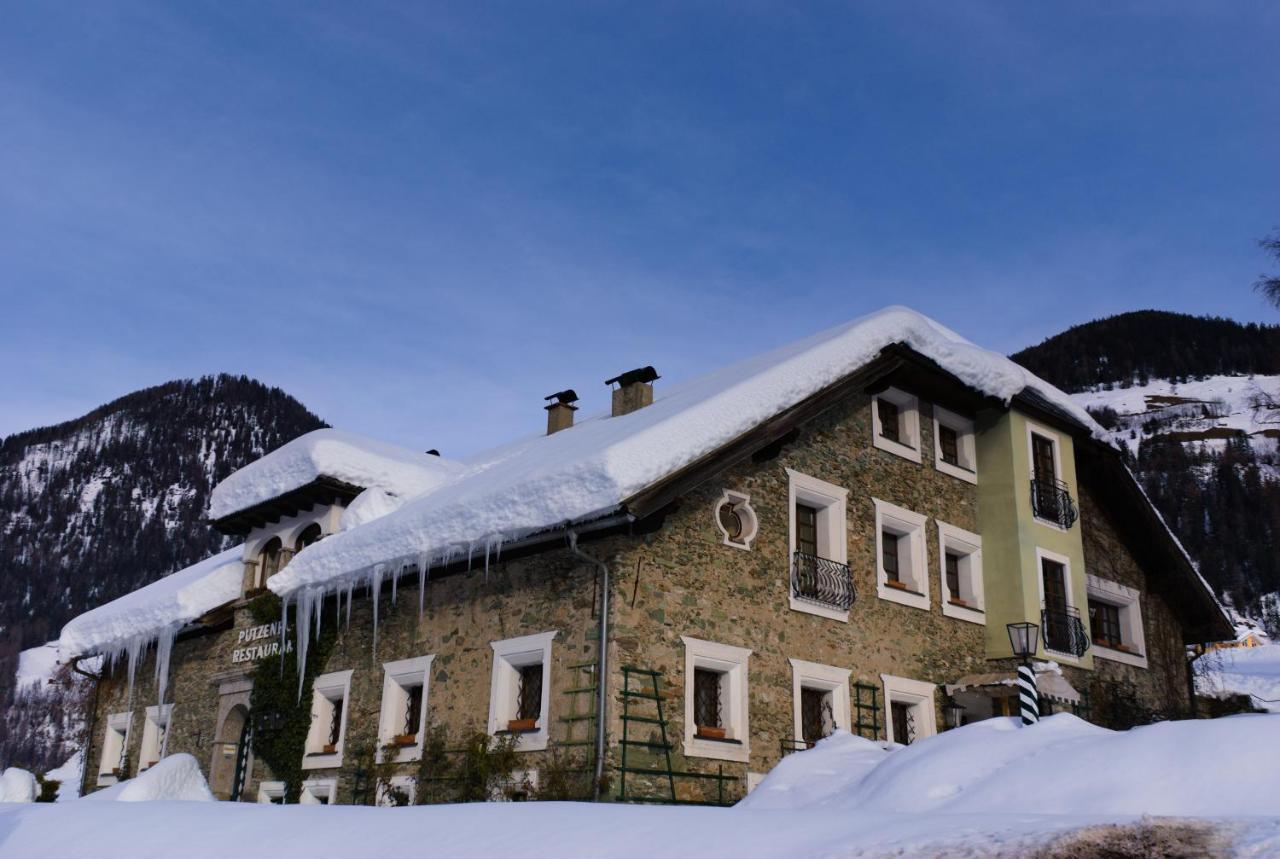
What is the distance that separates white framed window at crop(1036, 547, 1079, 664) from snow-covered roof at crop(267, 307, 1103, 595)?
249cm

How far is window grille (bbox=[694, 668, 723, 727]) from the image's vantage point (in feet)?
45.8

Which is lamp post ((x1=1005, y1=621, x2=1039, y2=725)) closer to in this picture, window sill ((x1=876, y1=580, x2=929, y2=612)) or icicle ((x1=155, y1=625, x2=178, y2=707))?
window sill ((x1=876, y1=580, x2=929, y2=612))

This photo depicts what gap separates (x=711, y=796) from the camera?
1333 cm

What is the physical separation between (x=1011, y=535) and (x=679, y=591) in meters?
6.87

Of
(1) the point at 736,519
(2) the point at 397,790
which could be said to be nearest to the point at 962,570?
(1) the point at 736,519

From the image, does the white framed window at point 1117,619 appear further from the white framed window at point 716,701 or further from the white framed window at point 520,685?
the white framed window at point 520,685

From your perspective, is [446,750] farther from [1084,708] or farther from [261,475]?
[1084,708]

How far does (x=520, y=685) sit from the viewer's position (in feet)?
47.6

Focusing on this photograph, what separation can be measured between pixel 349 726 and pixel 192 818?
8.75m

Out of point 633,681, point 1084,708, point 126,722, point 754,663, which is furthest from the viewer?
point 126,722

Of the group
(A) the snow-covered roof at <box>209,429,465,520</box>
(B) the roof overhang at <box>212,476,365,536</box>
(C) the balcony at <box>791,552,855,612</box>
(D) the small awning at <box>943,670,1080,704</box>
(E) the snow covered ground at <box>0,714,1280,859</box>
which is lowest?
(E) the snow covered ground at <box>0,714,1280,859</box>

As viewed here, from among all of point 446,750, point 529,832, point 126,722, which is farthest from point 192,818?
point 126,722

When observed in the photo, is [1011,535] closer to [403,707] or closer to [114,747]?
[403,707]

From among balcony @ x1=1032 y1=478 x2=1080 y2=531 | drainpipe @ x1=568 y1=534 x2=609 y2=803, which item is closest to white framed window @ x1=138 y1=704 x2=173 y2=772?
drainpipe @ x1=568 y1=534 x2=609 y2=803
